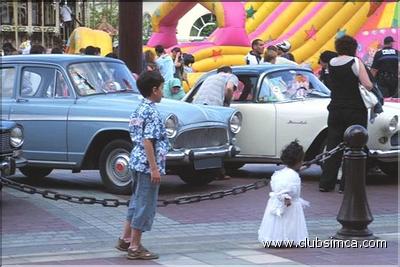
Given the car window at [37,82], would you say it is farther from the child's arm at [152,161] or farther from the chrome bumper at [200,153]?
the child's arm at [152,161]

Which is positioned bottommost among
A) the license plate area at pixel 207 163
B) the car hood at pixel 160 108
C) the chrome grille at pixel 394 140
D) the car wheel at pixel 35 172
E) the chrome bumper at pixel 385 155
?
the car wheel at pixel 35 172

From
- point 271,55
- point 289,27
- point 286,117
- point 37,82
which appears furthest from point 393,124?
point 289,27

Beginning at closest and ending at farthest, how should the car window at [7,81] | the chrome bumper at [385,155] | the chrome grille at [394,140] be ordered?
1. the chrome bumper at [385,155]
2. the chrome grille at [394,140]
3. the car window at [7,81]

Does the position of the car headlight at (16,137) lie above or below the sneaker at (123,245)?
above

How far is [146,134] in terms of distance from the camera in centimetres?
577

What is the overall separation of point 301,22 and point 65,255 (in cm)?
1887

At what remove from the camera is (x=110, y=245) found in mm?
6453

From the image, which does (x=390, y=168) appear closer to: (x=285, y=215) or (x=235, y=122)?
(x=235, y=122)

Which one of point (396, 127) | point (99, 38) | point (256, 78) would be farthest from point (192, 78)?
point (396, 127)

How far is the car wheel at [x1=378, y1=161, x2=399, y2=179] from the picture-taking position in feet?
33.8

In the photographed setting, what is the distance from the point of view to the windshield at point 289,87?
10.4 metres

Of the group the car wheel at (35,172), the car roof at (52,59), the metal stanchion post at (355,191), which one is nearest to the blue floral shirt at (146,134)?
the metal stanchion post at (355,191)

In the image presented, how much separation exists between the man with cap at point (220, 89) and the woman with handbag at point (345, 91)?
1785mm

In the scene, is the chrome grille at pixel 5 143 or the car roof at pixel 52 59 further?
the car roof at pixel 52 59
